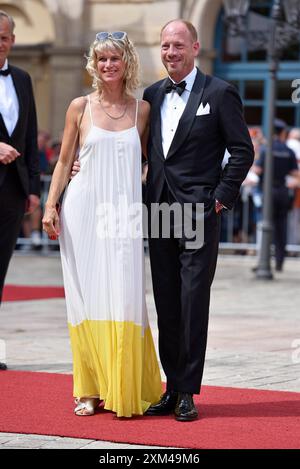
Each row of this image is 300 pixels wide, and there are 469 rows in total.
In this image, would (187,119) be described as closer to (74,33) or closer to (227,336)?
(227,336)

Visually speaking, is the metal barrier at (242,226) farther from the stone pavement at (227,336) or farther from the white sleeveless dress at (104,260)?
the white sleeveless dress at (104,260)

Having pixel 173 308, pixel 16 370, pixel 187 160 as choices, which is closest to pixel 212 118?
pixel 187 160

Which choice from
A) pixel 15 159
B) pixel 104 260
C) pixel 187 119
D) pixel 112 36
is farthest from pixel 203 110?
pixel 15 159

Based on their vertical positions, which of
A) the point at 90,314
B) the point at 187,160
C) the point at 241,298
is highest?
the point at 187,160

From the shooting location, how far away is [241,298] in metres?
12.3

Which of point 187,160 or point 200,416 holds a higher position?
point 187,160

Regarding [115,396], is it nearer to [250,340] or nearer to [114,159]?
[114,159]

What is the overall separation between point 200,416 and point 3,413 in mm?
970

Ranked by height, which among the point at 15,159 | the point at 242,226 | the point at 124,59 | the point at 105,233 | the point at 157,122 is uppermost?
the point at 124,59

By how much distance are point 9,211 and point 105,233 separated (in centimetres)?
151

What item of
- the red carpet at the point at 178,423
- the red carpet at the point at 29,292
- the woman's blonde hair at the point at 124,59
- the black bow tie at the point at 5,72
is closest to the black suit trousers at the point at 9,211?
the black bow tie at the point at 5,72

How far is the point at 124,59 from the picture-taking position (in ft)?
19.8

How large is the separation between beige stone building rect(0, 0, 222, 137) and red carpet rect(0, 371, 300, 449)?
1318 cm

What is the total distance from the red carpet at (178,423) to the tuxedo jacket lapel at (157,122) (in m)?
1.34
